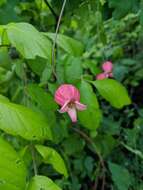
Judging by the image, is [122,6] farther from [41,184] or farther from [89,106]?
[41,184]

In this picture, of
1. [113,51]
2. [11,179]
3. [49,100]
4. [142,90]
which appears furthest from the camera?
[142,90]

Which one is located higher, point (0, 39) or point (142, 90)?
point (0, 39)

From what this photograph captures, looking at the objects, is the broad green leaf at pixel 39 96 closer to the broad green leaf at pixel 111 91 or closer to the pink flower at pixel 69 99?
the pink flower at pixel 69 99

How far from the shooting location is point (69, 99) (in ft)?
4.21

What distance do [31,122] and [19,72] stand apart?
46 centimetres

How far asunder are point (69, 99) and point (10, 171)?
46cm

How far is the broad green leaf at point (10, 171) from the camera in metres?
0.85

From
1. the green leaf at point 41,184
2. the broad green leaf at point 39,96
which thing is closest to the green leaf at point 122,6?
the broad green leaf at point 39,96

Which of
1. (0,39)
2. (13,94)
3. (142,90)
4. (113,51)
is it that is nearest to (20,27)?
(0,39)

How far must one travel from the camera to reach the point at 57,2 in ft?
4.86

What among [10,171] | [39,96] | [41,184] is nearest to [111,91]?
[39,96]

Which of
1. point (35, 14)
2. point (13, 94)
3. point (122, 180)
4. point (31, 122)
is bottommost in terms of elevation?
point (122, 180)

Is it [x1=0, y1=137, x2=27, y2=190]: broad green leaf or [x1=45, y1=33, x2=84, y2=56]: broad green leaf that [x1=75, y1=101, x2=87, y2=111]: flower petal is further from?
[x1=0, y1=137, x2=27, y2=190]: broad green leaf

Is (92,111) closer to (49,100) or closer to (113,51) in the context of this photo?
(49,100)
